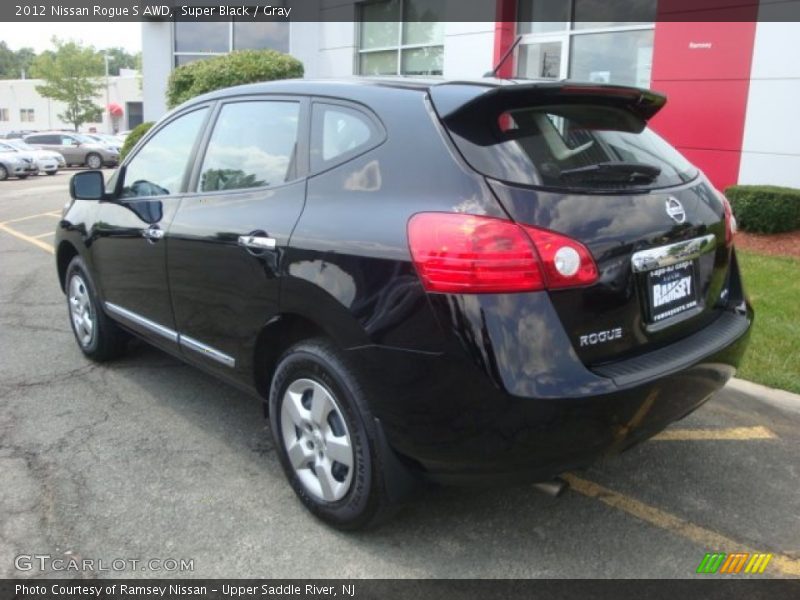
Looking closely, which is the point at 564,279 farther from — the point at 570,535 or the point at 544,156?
the point at 570,535

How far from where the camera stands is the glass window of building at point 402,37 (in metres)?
13.3

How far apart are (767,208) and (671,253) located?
253 inches

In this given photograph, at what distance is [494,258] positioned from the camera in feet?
7.79

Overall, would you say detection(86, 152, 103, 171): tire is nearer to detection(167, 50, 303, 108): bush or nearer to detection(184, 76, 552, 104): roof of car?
detection(167, 50, 303, 108): bush

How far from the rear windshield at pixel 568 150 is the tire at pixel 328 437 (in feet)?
3.08

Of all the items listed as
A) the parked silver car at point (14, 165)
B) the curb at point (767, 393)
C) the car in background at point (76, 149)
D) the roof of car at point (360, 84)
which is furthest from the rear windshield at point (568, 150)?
the car in background at point (76, 149)

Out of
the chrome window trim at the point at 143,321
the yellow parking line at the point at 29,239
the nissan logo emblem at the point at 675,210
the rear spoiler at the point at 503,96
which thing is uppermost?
the rear spoiler at the point at 503,96

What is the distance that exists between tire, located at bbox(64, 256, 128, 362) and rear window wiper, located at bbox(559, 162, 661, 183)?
338cm

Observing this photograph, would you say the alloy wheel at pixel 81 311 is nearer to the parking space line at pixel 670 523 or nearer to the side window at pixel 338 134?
the side window at pixel 338 134

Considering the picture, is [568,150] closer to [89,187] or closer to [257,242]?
[257,242]

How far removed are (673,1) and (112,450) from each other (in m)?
9.11

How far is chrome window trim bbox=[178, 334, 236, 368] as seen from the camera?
346 cm

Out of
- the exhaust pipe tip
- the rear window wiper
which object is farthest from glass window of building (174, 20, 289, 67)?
the exhaust pipe tip

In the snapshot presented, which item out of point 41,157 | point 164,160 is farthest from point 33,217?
point 41,157
